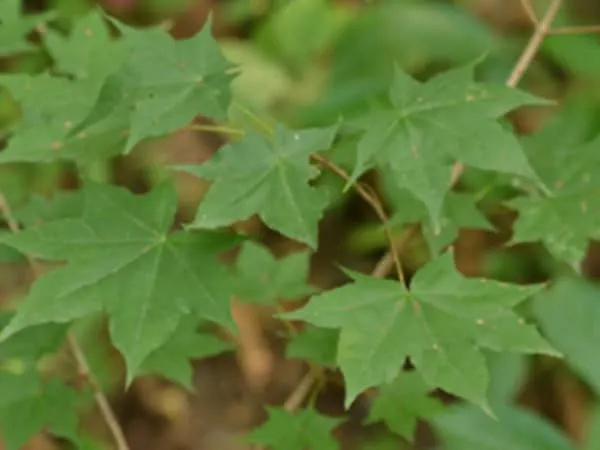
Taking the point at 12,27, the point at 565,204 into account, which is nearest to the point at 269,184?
the point at 565,204

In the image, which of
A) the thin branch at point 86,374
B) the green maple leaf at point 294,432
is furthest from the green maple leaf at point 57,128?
the green maple leaf at point 294,432

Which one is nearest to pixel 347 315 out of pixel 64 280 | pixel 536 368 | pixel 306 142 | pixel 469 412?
pixel 306 142

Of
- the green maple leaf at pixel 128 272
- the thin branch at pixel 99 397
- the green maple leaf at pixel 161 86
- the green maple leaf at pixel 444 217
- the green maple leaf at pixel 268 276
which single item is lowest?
the thin branch at pixel 99 397

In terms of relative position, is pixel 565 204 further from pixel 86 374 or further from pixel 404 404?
pixel 86 374

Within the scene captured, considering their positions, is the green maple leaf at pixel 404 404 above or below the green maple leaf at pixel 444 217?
below

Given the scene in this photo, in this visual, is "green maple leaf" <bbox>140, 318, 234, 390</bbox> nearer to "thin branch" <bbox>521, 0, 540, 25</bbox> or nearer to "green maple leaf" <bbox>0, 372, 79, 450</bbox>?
"green maple leaf" <bbox>0, 372, 79, 450</bbox>

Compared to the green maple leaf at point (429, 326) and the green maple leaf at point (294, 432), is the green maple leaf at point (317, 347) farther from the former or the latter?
the green maple leaf at point (429, 326)

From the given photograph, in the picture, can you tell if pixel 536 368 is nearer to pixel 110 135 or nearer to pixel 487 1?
pixel 487 1
